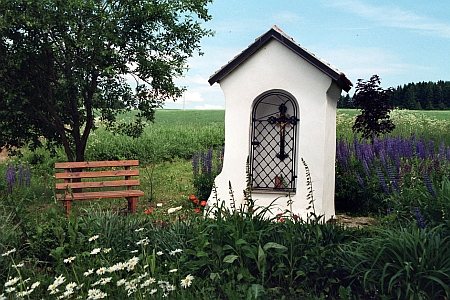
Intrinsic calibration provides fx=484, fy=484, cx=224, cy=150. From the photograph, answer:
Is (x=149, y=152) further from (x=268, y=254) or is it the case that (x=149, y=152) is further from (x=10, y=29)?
(x=268, y=254)

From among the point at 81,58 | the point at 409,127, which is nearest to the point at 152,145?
the point at 81,58

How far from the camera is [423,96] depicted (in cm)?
3153

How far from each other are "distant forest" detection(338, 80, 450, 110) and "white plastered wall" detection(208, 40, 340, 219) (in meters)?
23.7

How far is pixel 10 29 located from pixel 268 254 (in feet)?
28.8

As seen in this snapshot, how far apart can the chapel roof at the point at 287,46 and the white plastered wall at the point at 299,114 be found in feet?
0.29

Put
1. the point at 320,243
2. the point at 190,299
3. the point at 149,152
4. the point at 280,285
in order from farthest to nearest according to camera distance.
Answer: the point at 149,152 < the point at 320,243 < the point at 280,285 < the point at 190,299

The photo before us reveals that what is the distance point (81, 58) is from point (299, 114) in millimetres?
5300

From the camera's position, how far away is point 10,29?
10.5 meters

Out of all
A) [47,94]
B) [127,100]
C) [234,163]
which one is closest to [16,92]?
[47,94]

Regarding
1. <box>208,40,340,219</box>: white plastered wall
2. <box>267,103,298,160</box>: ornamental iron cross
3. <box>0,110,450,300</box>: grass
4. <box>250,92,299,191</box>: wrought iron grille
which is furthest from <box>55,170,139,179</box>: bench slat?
<box>0,110,450,300</box>: grass

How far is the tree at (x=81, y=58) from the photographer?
32.7 feet

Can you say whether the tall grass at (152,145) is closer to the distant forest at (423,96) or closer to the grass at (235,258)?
the grass at (235,258)

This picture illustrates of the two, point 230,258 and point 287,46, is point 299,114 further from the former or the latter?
point 230,258

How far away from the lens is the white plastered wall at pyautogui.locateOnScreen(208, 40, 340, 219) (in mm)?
7414
